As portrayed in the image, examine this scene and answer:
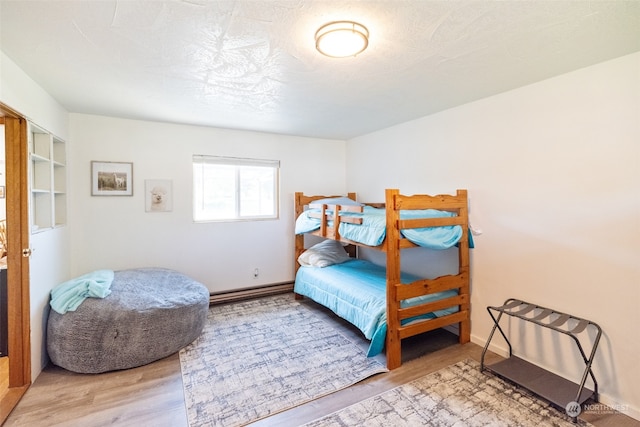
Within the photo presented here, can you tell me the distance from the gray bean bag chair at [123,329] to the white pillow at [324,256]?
1488mm

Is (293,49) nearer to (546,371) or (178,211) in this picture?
(178,211)

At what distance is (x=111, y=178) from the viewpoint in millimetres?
3361

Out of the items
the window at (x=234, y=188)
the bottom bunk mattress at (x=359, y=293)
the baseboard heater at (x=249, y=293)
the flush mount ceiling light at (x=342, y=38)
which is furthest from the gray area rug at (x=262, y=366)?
the flush mount ceiling light at (x=342, y=38)

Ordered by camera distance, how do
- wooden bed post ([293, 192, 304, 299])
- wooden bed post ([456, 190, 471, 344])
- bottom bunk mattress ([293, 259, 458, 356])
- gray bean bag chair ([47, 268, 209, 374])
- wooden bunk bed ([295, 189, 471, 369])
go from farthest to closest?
wooden bed post ([293, 192, 304, 299]) → wooden bed post ([456, 190, 471, 344]) → bottom bunk mattress ([293, 259, 458, 356]) → wooden bunk bed ([295, 189, 471, 369]) → gray bean bag chair ([47, 268, 209, 374])

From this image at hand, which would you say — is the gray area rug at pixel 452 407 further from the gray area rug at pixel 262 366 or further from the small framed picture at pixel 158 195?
the small framed picture at pixel 158 195

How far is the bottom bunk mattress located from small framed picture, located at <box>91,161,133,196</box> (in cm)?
226

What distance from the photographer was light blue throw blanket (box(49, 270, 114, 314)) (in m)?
2.37

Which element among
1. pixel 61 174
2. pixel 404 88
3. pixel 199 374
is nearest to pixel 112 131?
pixel 61 174

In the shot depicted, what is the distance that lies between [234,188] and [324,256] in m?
1.50

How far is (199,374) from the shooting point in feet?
7.75

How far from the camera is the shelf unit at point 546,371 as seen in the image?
1956 millimetres

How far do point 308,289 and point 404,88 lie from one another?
2.42 m

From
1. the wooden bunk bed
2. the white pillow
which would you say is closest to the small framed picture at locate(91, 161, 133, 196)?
the white pillow

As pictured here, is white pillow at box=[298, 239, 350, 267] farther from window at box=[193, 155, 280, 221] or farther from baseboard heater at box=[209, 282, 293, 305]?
window at box=[193, 155, 280, 221]
